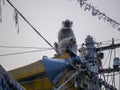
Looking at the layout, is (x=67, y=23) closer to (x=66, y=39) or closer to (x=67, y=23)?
(x=67, y=23)

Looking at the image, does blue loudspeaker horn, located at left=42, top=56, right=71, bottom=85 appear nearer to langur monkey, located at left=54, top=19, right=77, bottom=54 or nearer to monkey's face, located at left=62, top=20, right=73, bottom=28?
langur monkey, located at left=54, top=19, right=77, bottom=54

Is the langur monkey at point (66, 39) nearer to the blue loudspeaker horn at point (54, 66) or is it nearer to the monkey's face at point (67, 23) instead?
the monkey's face at point (67, 23)

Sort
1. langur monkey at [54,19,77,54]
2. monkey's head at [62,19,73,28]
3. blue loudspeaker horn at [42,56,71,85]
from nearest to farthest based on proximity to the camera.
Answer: blue loudspeaker horn at [42,56,71,85]
langur monkey at [54,19,77,54]
monkey's head at [62,19,73,28]

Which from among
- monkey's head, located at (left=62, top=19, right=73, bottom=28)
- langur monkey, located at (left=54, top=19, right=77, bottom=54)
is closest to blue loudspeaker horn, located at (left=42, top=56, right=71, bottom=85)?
langur monkey, located at (left=54, top=19, right=77, bottom=54)

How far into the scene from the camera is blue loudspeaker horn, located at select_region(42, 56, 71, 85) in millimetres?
12328

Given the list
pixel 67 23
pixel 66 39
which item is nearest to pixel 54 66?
pixel 66 39

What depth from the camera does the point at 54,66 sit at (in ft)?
41.8

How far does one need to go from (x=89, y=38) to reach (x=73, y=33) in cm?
113

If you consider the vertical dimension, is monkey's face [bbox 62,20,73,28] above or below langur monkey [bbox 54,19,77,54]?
above

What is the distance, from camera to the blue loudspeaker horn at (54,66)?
1233cm

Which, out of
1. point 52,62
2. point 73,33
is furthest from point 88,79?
point 73,33

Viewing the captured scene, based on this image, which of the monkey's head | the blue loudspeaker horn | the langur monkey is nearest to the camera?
the blue loudspeaker horn

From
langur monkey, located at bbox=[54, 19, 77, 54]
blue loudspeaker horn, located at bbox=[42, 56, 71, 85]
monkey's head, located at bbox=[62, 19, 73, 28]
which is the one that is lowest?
blue loudspeaker horn, located at bbox=[42, 56, 71, 85]

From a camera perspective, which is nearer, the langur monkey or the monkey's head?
the langur monkey
